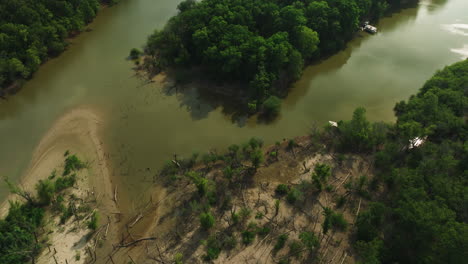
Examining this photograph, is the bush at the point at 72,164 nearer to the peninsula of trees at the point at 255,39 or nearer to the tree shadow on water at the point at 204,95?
the tree shadow on water at the point at 204,95

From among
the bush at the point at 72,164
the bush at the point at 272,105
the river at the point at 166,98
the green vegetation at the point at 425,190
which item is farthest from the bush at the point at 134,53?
the green vegetation at the point at 425,190

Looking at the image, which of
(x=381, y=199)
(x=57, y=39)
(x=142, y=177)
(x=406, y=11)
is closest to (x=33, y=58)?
(x=57, y=39)

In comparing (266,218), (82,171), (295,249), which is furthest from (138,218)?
(295,249)

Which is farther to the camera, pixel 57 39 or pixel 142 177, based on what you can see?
pixel 57 39

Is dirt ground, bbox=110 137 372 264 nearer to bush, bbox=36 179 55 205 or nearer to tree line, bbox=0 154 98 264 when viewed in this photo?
tree line, bbox=0 154 98 264

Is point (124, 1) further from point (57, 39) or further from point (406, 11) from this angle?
point (406, 11)

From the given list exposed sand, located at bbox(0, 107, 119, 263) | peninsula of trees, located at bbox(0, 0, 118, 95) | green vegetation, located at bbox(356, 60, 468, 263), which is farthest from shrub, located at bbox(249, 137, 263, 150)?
peninsula of trees, located at bbox(0, 0, 118, 95)
